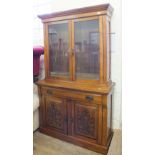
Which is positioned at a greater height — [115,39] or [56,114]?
[115,39]

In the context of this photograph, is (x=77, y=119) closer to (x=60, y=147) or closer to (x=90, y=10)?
(x=60, y=147)

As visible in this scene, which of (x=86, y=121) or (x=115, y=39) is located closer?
(x=86, y=121)

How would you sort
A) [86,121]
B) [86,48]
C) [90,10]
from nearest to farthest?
[90,10], [86,121], [86,48]

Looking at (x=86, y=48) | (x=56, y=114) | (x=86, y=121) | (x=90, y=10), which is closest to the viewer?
(x=90, y=10)

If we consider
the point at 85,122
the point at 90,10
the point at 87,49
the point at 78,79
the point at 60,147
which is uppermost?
the point at 90,10

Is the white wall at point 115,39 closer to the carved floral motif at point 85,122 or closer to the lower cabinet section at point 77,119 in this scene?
the lower cabinet section at point 77,119

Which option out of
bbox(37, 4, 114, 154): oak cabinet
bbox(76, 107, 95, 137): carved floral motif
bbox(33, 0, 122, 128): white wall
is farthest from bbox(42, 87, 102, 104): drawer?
bbox(33, 0, 122, 128): white wall

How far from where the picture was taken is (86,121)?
2.18m

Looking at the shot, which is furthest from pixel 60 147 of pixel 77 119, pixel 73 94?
pixel 73 94

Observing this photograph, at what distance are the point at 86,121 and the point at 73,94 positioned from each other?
385 mm
